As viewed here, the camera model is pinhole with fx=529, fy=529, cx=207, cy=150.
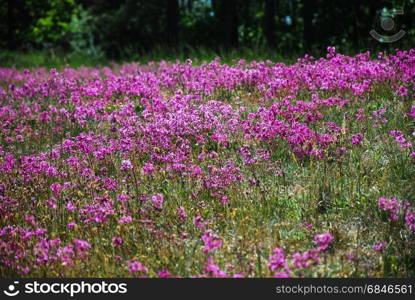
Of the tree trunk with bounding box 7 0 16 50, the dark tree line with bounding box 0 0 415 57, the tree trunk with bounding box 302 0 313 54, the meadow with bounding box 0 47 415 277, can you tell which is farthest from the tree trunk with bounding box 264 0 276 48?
the tree trunk with bounding box 7 0 16 50

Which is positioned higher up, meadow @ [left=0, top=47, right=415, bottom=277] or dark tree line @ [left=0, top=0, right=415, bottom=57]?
dark tree line @ [left=0, top=0, right=415, bottom=57]

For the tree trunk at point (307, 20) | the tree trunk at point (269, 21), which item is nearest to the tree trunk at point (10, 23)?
the tree trunk at point (269, 21)

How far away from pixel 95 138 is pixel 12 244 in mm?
2641

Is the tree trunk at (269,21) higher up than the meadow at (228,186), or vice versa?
the tree trunk at (269,21)

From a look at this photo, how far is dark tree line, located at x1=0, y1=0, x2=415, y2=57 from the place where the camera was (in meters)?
22.0

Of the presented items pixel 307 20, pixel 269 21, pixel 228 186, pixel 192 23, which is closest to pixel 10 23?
pixel 192 23

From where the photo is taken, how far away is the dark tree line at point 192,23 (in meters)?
22.0

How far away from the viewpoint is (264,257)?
15.9ft

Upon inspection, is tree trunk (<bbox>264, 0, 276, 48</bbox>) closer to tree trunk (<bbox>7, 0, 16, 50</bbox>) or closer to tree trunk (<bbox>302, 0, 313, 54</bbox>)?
tree trunk (<bbox>302, 0, 313, 54</bbox>)

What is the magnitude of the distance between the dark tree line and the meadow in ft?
32.5

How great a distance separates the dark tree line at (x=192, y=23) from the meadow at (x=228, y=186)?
32.5 feet

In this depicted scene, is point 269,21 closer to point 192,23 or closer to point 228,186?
point 192,23

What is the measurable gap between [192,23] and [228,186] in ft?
82.0

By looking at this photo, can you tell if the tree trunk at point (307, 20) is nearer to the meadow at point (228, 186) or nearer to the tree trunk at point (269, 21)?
the tree trunk at point (269, 21)
